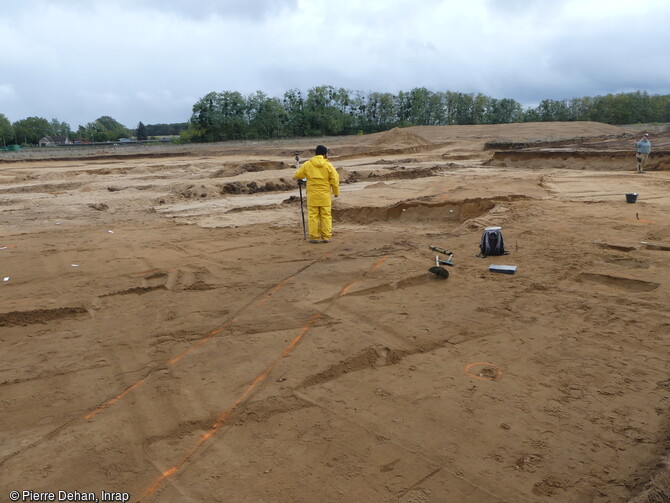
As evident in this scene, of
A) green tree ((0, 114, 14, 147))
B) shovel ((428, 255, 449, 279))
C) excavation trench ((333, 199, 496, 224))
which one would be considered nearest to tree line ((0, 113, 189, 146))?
green tree ((0, 114, 14, 147))

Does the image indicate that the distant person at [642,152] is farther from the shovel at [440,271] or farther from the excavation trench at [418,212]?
the shovel at [440,271]

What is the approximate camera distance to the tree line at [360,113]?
54.5 m

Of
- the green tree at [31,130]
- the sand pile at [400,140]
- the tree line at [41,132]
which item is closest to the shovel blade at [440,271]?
the sand pile at [400,140]

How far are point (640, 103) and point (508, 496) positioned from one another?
6690cm

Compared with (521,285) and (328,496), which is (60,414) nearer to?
(328,496)

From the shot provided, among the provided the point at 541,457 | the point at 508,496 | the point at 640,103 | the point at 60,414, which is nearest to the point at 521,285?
the point at 541,457

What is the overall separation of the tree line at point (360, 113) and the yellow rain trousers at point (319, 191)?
47840 mm

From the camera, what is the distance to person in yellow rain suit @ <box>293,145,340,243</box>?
28.3 ft

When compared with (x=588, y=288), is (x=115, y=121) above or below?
above

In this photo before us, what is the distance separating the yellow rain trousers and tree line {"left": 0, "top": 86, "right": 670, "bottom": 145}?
47840 mm

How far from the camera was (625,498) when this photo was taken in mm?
2574

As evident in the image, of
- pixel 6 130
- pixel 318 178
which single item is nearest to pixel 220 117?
pixel 6 130

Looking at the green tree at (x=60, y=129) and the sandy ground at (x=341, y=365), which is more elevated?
the green tree at (x=60, y=129)

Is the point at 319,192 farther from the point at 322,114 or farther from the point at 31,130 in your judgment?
the point at 31,130
